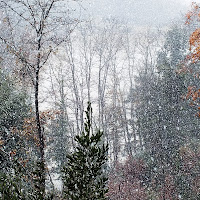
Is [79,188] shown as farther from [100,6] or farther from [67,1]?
[100,6]

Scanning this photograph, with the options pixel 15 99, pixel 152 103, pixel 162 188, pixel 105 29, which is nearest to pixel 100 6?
pixel 105 29

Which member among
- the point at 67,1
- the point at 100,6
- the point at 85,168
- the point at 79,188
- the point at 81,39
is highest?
the point at 100,6

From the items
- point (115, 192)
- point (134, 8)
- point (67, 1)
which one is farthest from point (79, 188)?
point (134, 8)

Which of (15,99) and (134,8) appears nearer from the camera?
(15,99)

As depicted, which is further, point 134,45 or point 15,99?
point 134,45

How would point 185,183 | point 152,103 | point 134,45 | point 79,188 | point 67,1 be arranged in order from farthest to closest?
point 134,45 < point 152,103 < point 185,183 < point 67,1 < point 79,188

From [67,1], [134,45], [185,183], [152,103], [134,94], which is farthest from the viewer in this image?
[134,45]

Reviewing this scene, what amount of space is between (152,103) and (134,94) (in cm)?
452

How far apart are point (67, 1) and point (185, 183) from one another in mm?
10181

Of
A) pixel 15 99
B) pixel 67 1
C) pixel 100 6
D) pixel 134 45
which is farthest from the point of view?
pixel 100 6

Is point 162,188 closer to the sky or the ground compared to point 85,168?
closer to the ground

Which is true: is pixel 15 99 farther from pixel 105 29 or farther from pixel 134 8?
pixel 134 8

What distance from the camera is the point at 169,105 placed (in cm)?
1579

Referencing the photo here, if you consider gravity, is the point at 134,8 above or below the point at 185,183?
above
